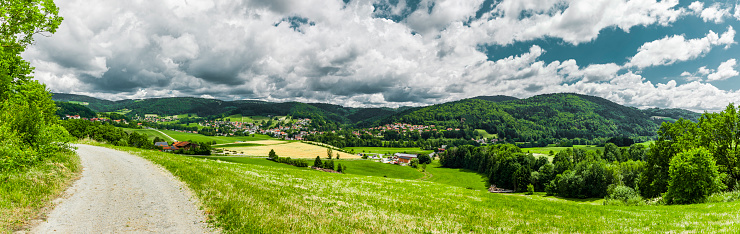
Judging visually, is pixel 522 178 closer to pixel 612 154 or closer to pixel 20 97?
pixel 612 154

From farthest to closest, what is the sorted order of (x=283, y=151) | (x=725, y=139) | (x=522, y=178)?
(x=283, y=151), (x=522, y=178), (x=725, y=139)

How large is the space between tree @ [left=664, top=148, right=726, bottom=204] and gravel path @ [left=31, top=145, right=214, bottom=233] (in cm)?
4471

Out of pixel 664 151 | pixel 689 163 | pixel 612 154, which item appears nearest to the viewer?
pixel 689 163

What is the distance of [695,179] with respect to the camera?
30047 millimetres

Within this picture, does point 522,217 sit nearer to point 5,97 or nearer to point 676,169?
point 676,169

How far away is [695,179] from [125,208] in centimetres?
4898

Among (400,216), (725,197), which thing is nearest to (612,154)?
(725,197)

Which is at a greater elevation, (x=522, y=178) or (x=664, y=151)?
(x=664, y=151)

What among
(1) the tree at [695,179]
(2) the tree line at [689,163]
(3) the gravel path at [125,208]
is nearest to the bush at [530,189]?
(2) the tree line at [689,163]

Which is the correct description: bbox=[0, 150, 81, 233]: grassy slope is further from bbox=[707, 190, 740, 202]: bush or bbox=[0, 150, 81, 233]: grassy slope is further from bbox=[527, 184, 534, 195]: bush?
bbox=[527, 184, 534, 195]: bush

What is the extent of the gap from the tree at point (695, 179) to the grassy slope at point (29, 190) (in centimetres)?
5042

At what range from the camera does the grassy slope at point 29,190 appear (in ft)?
33.3

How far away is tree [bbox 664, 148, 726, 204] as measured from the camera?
97.4ft

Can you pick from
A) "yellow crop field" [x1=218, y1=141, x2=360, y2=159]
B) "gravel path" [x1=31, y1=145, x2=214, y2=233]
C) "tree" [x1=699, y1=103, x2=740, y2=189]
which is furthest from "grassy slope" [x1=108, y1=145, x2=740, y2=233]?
"yellow crop field" [x1=218, y1=141, x2=360, y2=159]
